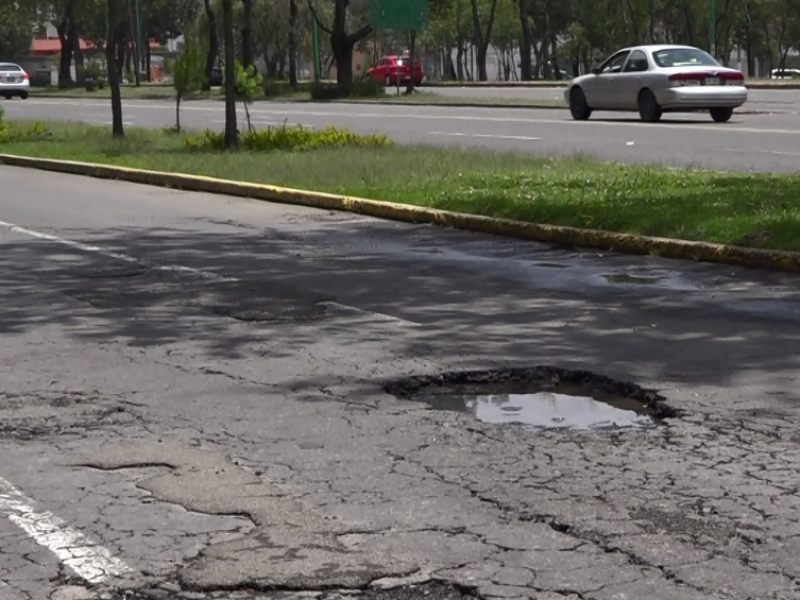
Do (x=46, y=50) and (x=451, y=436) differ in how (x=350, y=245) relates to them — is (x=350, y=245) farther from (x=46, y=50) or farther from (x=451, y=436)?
(x=46, y=50)

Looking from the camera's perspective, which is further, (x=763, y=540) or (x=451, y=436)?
(x=451, y=436)

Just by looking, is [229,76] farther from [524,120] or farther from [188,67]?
[524,120]

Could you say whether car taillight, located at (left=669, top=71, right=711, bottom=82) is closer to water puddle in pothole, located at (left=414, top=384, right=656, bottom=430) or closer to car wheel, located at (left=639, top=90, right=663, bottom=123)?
car wheel, located at (left=639, top=90, right=663, bottom=123)

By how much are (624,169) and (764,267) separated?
6281 millimetres

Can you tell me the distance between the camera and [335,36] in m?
58.1

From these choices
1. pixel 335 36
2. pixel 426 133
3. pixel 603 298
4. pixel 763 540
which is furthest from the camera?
pixel 335 36

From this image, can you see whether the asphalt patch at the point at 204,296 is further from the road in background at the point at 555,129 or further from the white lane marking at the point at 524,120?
the white lane marking at the point at 524,120

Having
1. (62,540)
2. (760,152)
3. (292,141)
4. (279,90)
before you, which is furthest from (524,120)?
(62,540)

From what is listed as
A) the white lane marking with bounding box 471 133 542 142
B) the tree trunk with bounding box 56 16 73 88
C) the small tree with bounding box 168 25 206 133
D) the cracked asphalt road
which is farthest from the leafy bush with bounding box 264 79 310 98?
the cracked asphalt road

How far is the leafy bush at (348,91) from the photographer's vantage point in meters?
51.4

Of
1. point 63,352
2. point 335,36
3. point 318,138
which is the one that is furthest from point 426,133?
point 335,36

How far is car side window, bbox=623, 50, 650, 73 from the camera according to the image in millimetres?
30797

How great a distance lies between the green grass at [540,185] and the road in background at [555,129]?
7.60 feet

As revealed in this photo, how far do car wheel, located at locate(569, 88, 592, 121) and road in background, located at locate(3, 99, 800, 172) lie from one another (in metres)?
0.32
